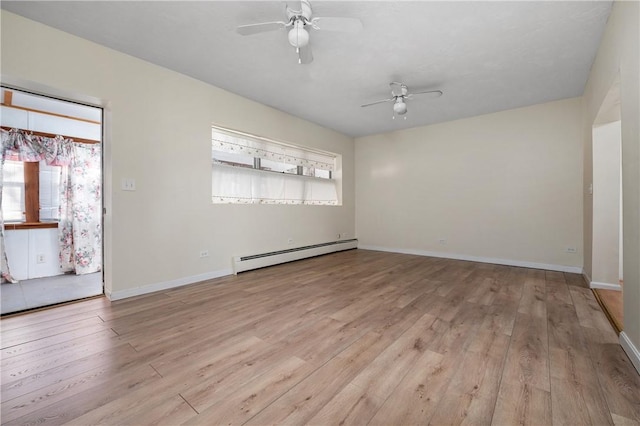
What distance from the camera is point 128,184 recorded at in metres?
2.95

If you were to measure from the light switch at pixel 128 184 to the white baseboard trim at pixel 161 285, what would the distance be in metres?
1.13

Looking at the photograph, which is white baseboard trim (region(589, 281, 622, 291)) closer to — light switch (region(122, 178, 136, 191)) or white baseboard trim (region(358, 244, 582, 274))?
white baseboard trim (region(358, 244, 582, 274))

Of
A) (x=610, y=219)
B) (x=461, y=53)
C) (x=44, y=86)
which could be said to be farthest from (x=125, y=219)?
(x=610, y=219)

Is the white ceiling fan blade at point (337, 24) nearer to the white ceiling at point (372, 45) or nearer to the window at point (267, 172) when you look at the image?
the white ceiling at point (372, 45)

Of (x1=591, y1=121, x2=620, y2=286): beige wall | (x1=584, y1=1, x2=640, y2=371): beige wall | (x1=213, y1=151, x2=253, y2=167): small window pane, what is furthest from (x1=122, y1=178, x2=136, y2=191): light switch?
(x1=591, y1=121, x2=620, y2=286): beige wall

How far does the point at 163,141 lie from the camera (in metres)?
3.24

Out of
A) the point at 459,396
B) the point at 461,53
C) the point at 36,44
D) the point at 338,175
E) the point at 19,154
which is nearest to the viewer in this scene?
the point at 459,396

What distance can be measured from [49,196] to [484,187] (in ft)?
24.0

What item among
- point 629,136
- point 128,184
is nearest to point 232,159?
point 128,184

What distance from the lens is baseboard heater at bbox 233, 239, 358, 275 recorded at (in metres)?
4.00

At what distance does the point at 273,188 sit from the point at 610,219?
468cm

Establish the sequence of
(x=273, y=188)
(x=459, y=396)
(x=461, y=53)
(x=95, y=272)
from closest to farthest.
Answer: (x=459, y=396) → (x=461, y=53) → (x=95, y=272) → (x=273, y=188)

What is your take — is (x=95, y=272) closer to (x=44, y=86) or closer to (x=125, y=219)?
(x=125, y=219)

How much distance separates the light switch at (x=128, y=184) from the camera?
9.59 feet
